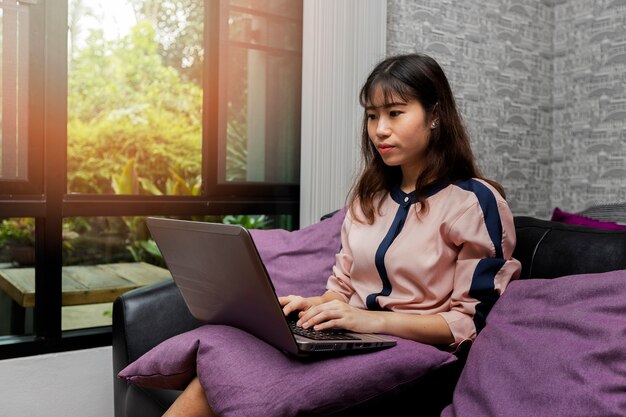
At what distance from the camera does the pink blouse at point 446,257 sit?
1.38 m

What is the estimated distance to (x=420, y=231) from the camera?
147cm

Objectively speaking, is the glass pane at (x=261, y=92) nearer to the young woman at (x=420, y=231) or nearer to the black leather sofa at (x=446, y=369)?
the black leather sofa at (x=446, y=369)

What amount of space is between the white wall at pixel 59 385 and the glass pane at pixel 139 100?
86.4 inches

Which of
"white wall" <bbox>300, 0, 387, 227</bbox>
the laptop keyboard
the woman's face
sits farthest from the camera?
"white wall" <bbox>300, 0, 387, 227</bbox>

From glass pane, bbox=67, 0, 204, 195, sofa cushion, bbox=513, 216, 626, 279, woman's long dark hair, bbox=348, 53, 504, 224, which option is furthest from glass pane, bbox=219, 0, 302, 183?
glass pane, bbox=67, 0, 204, 195

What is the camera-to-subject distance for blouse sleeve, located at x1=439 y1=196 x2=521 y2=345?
1.37 meters

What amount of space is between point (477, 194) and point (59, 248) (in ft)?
4.83

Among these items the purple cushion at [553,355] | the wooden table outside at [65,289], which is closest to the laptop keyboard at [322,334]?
the purple cushion at [553,355]

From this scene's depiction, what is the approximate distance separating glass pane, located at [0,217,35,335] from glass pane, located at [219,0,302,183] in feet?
2.78

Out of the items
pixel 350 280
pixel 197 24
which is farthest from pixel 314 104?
pixel 197 24

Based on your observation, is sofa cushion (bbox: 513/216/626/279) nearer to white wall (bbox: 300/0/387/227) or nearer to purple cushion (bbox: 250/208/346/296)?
purple cushion (bbox: 250/208/346/296)

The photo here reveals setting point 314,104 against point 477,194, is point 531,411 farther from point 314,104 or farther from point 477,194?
point 314,104

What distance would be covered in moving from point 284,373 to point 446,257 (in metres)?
0.50

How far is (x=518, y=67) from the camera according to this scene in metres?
3.10
